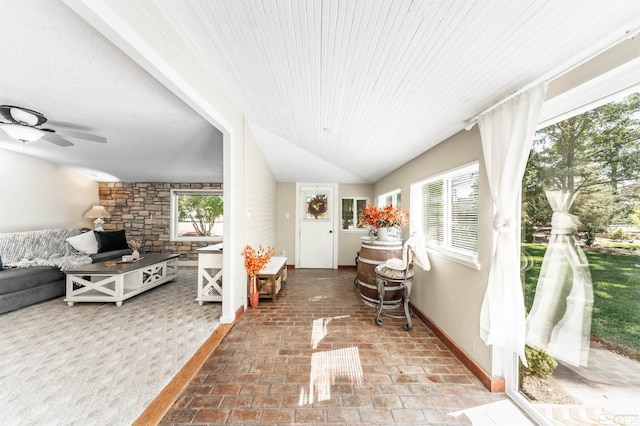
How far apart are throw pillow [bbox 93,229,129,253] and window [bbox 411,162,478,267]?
239 inches

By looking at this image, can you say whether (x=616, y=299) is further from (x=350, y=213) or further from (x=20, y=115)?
(x=20, y=115)

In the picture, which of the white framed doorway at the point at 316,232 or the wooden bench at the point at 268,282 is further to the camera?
the white framed doorway at the point at 316,232

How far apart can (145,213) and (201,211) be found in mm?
1291

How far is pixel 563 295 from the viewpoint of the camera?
1.39 m

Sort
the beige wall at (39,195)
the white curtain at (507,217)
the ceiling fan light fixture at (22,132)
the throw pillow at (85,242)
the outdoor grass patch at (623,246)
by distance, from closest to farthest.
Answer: the outdoor grass patch at (623,246)
the white curtain at (507,217)
the ceiling fan light fixture at (22,132)
the beige wall at (39,195)
the throw pillow at (85,242)

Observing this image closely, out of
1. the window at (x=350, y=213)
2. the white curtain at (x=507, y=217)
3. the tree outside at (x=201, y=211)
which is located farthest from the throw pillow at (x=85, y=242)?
the white curtain at (x=507, y=217)

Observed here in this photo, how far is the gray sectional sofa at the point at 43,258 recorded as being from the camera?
10.00 ft

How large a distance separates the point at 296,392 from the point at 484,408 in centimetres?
130

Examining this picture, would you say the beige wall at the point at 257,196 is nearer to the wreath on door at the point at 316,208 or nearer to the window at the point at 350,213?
the wreath on door at the point at 316,208

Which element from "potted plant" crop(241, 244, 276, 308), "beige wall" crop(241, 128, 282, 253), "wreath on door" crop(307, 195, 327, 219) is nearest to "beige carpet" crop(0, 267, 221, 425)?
"potted plant" crop(241, 244, 276, 308)

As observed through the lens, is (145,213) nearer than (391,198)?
No

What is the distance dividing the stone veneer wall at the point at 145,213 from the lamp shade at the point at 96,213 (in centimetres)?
30

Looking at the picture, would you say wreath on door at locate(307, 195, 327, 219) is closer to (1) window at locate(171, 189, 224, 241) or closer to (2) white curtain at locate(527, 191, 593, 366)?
(1) window at locate(171, 189, 224, 241)

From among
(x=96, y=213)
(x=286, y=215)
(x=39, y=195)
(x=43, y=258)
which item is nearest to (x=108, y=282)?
(x=43, y=258)
